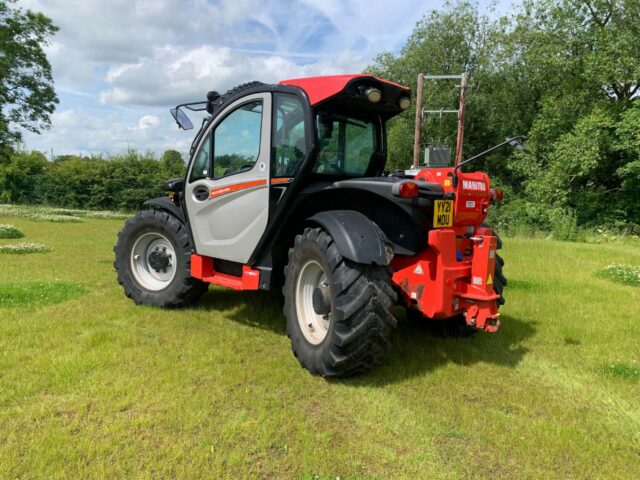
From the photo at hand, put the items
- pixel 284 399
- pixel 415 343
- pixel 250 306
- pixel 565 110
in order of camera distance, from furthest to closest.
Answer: pixel 565 110, pixel 250 306, pixel 415 343, pixel 284 399

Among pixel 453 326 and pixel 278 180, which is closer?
pixel 278 180

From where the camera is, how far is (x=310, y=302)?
442cm

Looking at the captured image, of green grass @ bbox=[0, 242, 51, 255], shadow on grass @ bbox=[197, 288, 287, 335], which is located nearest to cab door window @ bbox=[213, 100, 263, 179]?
shadow on grass @ bbox=[197, 288, 287, 335]

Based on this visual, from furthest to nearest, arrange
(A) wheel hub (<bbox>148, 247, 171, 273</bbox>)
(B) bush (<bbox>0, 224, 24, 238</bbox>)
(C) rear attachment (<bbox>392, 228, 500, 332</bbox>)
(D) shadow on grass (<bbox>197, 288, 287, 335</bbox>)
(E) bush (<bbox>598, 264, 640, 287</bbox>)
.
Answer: (B) bush (<bbox>0, 224, 24, 238</bbox>) < (E) bush (<bbox>598, 264, 640, 287</bbox>) < (A) wheel hub (<bbox>148, 247, 171, 273</bbox>) < (D) shadow on grass (<bbox>197, 288, 287, 335</bbox>) < (C) rear attachment (<bbox>392, 228, 500, 332</bbox>)

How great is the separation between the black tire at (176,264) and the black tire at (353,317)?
2.24 meters

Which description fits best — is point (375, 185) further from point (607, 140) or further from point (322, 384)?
point (607, 140)

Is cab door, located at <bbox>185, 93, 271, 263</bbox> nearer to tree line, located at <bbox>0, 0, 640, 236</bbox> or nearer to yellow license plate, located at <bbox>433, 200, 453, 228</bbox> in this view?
yellow license plate, located at <bbox>433, 200, 453, 228</bbox>

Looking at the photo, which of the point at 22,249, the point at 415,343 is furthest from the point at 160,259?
the point at 22,249

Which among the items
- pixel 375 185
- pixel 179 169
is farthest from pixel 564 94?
pixel 375 185

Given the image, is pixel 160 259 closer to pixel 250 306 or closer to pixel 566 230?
pixel 250 306

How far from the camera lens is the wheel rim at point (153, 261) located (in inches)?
233

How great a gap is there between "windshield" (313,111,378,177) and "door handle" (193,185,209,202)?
1374mm

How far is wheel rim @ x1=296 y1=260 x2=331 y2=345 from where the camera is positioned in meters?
4.30

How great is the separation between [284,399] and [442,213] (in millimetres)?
1960
